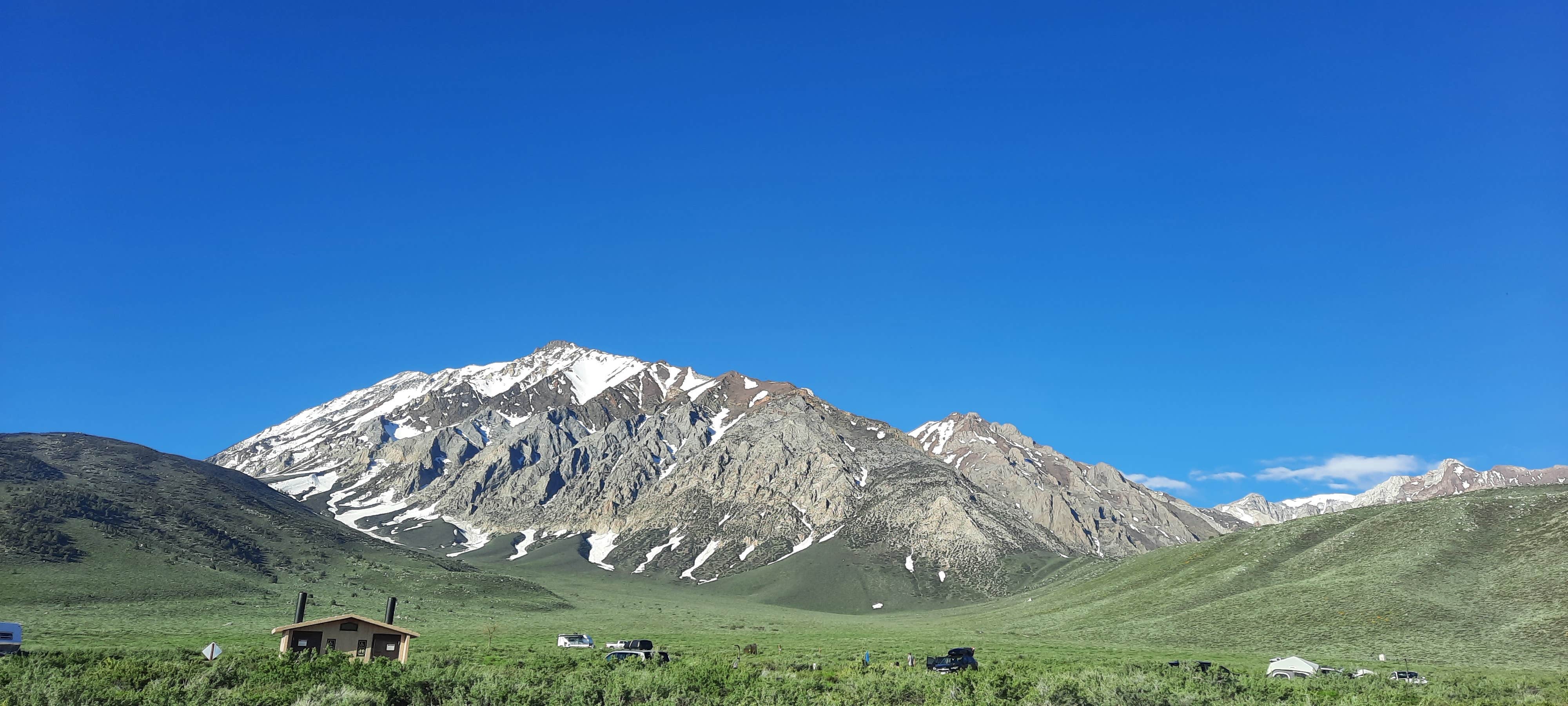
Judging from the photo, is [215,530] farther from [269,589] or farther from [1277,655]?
[1277,655]

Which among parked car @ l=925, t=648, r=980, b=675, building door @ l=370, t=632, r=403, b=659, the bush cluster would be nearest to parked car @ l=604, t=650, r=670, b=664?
the bush cluster

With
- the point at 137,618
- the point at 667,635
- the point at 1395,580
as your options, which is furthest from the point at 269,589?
the point at 1395,580

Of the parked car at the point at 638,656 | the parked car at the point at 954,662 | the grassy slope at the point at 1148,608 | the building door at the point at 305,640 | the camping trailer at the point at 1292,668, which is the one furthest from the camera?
the grassy slope at the point at 1148,608

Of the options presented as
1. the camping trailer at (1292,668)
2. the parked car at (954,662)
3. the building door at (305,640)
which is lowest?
the camping trailer at (1292,668)

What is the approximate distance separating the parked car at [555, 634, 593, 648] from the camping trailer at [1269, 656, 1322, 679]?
51.5m

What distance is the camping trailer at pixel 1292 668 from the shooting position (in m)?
57.1

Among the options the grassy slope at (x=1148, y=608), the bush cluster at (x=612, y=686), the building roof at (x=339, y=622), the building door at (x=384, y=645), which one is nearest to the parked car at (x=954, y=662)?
the bush cluster at (x=612, y=686)

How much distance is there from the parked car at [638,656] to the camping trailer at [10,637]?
3149cm

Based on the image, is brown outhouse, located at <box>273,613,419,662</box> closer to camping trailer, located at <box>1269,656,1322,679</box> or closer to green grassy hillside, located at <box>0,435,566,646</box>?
green grassy hillside, located at <box>0,435,566,646</box>

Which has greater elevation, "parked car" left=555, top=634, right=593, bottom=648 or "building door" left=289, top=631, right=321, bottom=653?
"building door" left=289, top=631, right=321, bottom=653

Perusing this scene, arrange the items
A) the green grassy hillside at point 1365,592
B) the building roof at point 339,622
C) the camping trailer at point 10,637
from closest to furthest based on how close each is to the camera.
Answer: the camping trailer at point 10,637
the building roof at point 339,622
the green grassy hillside at point 1365,592

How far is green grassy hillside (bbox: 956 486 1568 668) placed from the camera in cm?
8650

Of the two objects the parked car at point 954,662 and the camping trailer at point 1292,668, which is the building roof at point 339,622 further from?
the camping trailer at point 1292,668

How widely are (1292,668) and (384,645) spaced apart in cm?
5830
